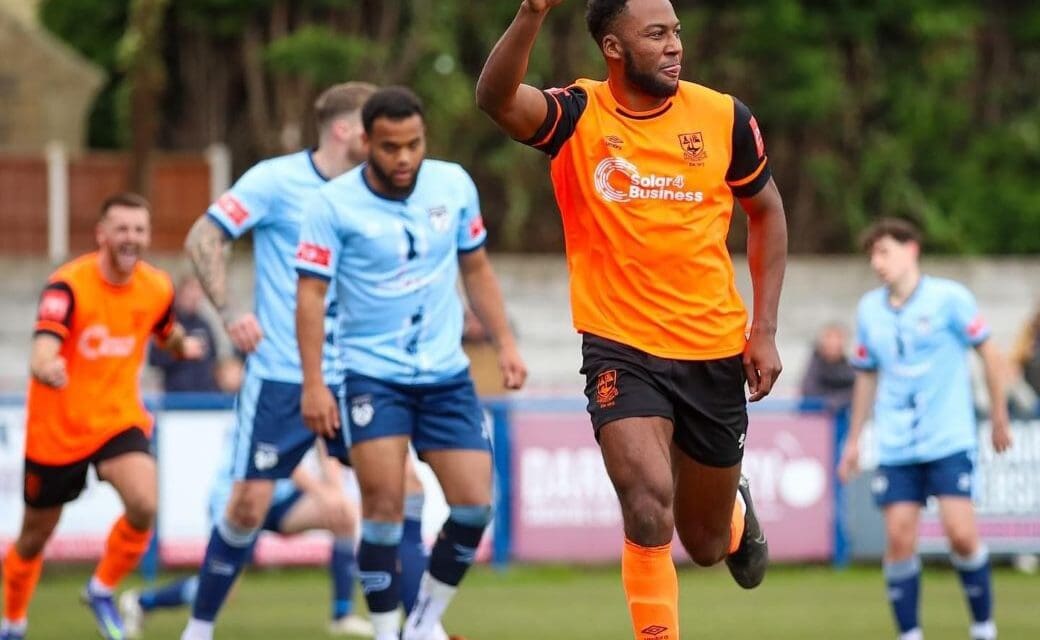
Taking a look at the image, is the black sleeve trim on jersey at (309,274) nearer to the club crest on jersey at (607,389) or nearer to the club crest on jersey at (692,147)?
the club crest on jersey at (607,389)

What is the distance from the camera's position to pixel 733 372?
736 centimetres

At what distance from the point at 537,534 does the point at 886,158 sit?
40.7 ft

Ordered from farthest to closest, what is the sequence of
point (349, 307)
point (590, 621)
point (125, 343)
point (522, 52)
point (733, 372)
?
point (590, 621), point (125, 343), point (349, 307), point (733, 372), point (522, 52)

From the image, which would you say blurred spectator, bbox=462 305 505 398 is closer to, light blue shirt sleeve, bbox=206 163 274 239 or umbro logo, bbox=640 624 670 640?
light blue shirt sleeve, bbox=206 163 274 239

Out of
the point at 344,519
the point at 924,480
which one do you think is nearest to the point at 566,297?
the point at 344,519

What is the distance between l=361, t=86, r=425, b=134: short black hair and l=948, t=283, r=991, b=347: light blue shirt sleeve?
3588 mm

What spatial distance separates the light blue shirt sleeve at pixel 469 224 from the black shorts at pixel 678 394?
1789 millimetres

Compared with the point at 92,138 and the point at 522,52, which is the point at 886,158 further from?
the point at 522,52

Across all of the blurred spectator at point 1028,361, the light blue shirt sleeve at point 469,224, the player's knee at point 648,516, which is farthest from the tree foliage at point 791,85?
the player's knee at point 648,516

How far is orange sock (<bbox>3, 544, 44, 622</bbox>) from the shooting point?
9992 mm

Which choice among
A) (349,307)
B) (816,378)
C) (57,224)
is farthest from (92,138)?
(349,307)

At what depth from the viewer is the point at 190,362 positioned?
53.3ft

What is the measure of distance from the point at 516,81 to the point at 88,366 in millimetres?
4007

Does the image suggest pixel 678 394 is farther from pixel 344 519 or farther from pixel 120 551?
pixel 344 519
